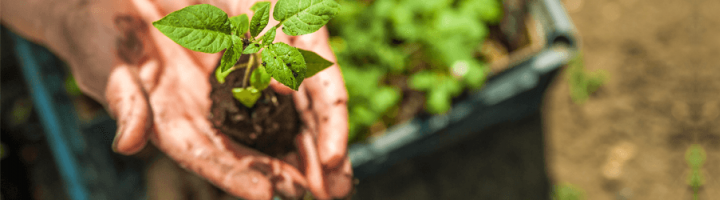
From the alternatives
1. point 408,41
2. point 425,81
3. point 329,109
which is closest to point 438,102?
point 425,81

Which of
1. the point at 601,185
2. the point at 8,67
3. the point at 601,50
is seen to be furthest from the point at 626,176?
the point at 8,67

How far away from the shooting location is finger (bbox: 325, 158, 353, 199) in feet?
5.30

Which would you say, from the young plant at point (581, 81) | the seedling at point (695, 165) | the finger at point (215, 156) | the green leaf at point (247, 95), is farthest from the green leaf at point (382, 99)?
the seedling at point (695, 165)

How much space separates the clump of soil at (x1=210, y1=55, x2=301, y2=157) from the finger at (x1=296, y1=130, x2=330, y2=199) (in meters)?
0.05

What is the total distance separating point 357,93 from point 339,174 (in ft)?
2.79

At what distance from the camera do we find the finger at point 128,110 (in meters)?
1.42

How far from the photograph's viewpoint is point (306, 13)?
3.71ft

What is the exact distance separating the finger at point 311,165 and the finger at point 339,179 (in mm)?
26

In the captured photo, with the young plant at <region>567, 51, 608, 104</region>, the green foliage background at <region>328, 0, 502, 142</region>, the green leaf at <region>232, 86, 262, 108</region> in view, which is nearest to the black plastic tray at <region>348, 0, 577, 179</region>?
the green foliage background at <region>328, 0, 502, 142</region>

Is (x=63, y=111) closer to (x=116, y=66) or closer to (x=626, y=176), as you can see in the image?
(x=116, y=66)

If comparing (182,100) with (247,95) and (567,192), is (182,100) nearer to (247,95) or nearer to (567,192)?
(247,95)

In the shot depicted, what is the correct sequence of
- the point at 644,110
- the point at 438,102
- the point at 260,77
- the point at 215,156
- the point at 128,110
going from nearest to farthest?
the point at 260,77
the point at 128,110
the point at 215,156
the point at 438,102
the point at 644,110

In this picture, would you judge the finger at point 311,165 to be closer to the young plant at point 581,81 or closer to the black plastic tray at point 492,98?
the black plastic tray at point 492,98

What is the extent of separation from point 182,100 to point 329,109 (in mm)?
600
